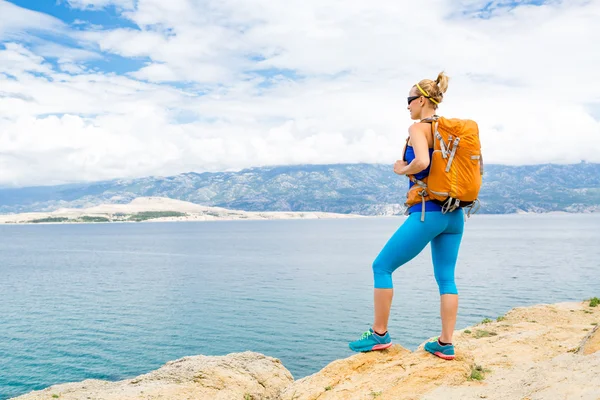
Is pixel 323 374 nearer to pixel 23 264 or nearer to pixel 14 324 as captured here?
pixel 14 324

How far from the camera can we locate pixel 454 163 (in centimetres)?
750

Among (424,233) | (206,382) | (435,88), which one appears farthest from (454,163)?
(206,382)

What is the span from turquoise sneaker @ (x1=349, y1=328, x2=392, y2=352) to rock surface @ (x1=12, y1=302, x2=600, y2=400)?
0.19m

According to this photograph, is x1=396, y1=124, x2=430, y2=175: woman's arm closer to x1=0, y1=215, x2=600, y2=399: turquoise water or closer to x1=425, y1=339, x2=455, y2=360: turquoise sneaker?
x1=425, y1=339, x2=455, y2=360: turquoise sneaker

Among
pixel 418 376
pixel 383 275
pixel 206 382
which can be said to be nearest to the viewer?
pixel 383 275

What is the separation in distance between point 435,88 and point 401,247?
2721 millimetres

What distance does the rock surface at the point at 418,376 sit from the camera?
7504 millimetres

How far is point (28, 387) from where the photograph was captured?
28.6 meters

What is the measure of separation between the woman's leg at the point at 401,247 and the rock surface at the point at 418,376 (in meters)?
1.21

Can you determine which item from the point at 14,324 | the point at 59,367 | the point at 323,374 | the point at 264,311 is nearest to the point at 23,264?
the point at 14,324

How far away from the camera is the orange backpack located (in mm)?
7473

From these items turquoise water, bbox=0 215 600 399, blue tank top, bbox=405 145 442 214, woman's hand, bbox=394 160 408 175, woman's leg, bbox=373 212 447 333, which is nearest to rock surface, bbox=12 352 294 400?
woman's leg, bbox=373 212 447 333

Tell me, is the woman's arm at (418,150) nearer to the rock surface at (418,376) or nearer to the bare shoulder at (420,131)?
the bare shoulder at (420,131)

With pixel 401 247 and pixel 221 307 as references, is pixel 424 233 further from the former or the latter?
pixel 221 307
